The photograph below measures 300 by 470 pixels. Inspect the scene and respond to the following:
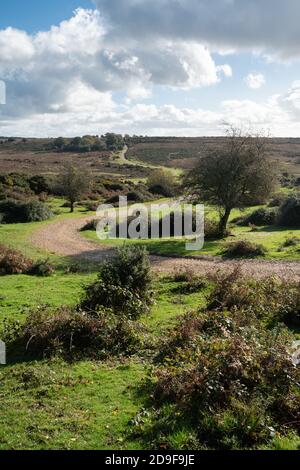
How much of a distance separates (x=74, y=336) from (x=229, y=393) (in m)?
5.47

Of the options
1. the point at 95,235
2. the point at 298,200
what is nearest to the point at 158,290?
the point at 95,235

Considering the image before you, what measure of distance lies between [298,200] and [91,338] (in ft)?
93.2

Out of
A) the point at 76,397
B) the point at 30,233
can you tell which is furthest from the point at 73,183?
the point at 76,397

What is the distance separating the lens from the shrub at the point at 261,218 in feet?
129

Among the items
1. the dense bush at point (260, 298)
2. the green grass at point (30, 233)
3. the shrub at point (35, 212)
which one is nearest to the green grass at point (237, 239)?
the green grass at point (30, 233)

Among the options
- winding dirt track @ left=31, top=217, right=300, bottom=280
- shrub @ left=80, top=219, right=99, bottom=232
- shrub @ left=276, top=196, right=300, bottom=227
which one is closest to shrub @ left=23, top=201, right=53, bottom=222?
winding dirt track @ left=31, top=217, right=300, bottom=280

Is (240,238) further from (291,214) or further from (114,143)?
(114,143)

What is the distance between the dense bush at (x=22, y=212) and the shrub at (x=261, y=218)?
19025mm

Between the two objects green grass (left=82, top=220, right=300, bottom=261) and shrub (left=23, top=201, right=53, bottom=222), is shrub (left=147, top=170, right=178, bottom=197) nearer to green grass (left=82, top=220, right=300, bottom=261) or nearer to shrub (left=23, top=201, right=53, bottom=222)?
shrub (left=23, top=201, right=53, bottom=222)

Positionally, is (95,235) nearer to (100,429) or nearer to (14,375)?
(14,375)

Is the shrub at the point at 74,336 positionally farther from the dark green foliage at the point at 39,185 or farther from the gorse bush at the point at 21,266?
the dark green foliage at the point at 39,185

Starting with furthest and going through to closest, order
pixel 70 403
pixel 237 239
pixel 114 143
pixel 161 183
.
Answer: pixel 114 143
pixel 161 183
pixel 237 239
pixel 70 403

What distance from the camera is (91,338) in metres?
12.4

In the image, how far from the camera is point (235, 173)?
3256 cm
